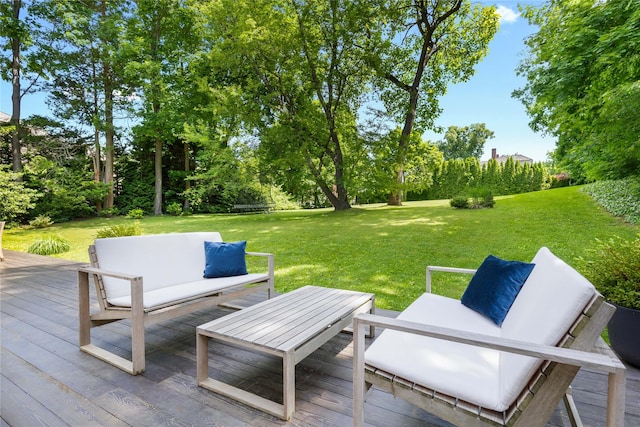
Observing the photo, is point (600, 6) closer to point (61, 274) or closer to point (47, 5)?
point (61, 274)

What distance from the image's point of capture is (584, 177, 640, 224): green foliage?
607cm

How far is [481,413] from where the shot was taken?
3.96 feet

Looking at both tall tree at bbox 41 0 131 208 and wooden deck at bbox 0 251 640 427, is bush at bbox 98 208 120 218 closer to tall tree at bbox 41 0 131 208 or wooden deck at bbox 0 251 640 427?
tall tree at bbox 41 0 131 208

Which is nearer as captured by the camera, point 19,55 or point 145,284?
point 145,284

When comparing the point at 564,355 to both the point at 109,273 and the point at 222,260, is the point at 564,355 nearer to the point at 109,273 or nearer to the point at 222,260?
the point at 109,273

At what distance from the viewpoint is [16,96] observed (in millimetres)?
11969

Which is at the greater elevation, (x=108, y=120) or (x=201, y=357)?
(x=108, y=120)

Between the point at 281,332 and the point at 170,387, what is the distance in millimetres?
851

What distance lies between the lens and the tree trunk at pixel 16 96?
1154 centimetres

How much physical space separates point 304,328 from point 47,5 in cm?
1742

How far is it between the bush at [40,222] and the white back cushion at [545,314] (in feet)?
47.4

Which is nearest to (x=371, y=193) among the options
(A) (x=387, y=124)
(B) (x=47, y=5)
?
(A) (x=387, y=124)

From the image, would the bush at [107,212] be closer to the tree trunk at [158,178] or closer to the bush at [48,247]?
the tree trunk at [158,178]

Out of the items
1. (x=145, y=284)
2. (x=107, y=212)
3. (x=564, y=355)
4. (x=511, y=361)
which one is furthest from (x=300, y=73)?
(x=564, y=355)
